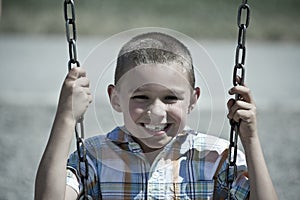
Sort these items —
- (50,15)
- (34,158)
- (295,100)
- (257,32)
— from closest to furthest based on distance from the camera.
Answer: (34,158) < (295,100) < (257,32) < (50,15)

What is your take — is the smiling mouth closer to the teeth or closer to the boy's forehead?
the teeth

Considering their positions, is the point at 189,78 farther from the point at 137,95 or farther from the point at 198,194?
the point at 198,194

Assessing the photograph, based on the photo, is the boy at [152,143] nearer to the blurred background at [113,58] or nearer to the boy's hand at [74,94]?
the boy's hand at [74,94]

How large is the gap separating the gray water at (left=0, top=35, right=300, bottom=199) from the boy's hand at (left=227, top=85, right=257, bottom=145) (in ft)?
0.72

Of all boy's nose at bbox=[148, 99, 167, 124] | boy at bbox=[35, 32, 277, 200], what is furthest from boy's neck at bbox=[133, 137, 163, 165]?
boy's nose at bbox=[148, 99, 167, 124]

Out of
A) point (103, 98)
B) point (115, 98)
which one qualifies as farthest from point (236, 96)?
point (103, 98)

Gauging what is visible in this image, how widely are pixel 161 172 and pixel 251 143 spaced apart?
0.30 m

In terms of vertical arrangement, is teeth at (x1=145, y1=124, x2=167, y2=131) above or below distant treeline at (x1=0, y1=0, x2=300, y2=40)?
below

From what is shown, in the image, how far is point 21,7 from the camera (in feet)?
52.9

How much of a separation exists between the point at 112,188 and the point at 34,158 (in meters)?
2.89

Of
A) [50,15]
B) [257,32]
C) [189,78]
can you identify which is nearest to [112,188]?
[189,78]

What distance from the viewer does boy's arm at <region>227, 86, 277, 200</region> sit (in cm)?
217

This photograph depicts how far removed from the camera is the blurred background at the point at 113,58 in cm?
445

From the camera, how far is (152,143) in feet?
7.34
